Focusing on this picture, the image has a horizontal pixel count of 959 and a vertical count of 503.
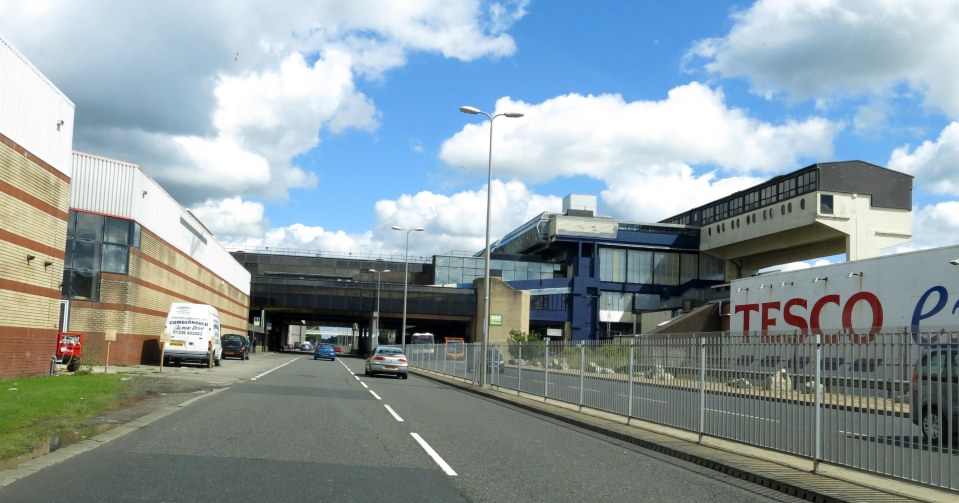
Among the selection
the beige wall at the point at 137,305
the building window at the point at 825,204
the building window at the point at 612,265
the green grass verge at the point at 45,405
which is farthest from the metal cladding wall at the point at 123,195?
the building window at the point at 612,265

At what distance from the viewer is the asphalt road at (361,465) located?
7.89 metres

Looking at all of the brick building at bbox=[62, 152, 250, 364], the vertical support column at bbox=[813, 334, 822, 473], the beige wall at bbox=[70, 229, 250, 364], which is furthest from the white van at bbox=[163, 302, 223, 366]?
the vertical support column at bbox=[813, 334, 822, 473]

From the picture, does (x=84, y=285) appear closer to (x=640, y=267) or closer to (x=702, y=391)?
(x=702, y=391)

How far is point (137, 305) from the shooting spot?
3550cm

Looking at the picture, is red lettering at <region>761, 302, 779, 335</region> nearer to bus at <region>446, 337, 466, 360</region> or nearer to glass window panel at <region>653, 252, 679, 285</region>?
bus at <region>446, 337, 466, 360</region>

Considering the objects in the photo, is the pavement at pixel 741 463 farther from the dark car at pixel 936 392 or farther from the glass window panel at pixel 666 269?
the glass window panel at pixel 666 269

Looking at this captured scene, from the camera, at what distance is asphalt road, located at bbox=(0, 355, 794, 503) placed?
789 cm

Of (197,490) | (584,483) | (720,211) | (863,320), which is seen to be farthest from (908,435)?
(720,211)

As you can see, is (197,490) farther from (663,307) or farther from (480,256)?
(480,256)

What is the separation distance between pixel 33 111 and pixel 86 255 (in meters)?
12.9

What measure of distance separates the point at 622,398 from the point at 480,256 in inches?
3153

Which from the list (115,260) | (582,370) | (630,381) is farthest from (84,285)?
(630,381)

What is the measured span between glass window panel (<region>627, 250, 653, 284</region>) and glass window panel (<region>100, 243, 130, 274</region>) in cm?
5699

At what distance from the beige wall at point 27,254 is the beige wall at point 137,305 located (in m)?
9.65
